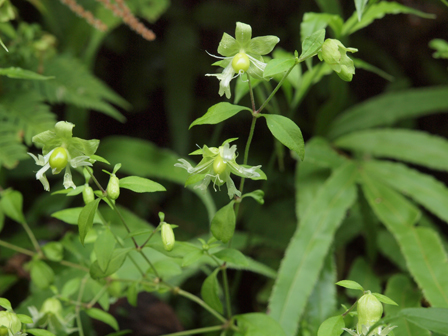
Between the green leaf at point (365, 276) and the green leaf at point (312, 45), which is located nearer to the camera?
the green leaf at point (312, 45)

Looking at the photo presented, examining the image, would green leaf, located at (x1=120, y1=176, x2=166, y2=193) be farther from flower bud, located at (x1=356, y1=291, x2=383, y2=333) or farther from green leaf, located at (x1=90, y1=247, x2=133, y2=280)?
flower bud, located at (x1=356, y1=291, x2=383, y2=333)

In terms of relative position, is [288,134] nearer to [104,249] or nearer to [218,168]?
[218,168]

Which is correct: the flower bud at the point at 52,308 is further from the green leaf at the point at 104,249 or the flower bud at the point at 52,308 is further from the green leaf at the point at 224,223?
the green leaf at the point at 224,223

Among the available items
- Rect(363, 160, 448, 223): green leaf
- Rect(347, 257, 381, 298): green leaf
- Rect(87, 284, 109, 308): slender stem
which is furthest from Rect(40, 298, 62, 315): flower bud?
Rect(363, 160, 448, 223): green leaf

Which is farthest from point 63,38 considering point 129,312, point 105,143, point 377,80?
point 377,80

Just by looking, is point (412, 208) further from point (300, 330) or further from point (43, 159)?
point (43, 159)

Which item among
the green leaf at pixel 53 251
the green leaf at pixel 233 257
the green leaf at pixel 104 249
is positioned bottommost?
the green leaf at pixel 53 251

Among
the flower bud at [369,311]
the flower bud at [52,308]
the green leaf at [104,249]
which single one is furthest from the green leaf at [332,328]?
the flower bud at [52,308]
